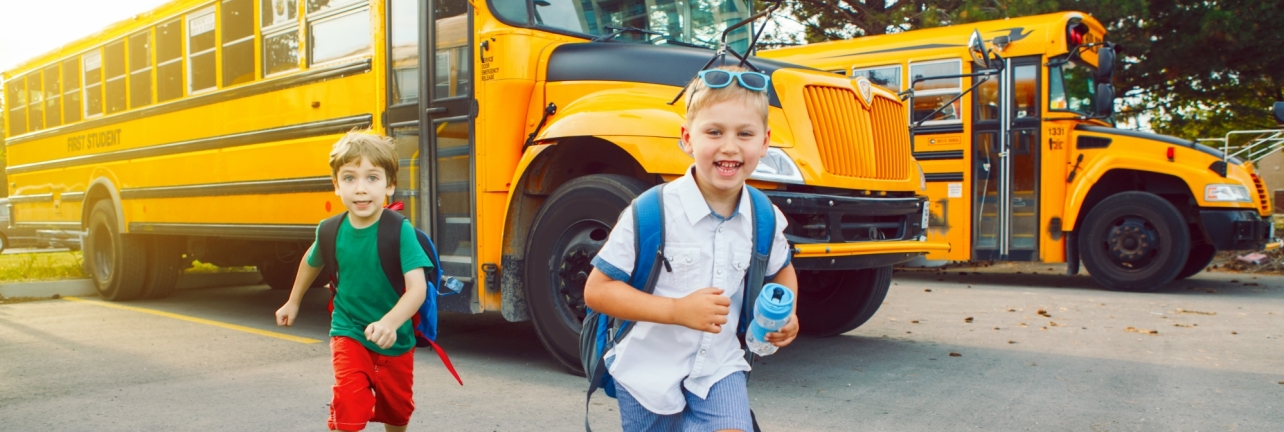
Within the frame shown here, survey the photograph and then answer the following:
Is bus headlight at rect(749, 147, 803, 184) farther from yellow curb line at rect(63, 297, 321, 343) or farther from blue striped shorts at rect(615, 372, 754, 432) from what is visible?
yellow curb line at rect(63, 297, 321, 343)

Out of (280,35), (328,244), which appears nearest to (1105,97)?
(280,35)

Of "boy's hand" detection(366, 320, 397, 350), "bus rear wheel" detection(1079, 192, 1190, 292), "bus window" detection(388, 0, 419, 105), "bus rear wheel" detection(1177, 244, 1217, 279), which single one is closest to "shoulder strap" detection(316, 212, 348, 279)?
"boy's hand" detection(366, 320, 397, 350)

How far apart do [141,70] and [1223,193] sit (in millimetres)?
9417

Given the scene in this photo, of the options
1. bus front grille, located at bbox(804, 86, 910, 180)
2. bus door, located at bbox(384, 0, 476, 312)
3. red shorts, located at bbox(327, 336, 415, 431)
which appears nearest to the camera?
red shorts, located at bbox(327, 336, 415, 431)

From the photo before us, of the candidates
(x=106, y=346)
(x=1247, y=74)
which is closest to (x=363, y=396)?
(x=106, y=346)

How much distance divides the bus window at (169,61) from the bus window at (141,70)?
203 mm

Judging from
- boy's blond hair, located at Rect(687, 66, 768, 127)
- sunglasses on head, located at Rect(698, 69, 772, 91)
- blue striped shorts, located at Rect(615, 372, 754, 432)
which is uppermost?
sunglasses on head, located at Rect(698, 69, 772, 91)

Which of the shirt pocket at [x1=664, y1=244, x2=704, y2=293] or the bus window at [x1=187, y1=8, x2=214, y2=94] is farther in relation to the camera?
the bus window at [x1=187, y1=8, x2=214, y2=94]

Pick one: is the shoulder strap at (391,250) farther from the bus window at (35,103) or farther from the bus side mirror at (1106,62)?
the bus window at (35,103)

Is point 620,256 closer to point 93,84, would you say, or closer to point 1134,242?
point 1134,242

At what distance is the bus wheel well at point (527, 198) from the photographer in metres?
5.30

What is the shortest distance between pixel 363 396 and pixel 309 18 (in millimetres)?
4314

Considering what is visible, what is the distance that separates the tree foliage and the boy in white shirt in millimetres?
11234

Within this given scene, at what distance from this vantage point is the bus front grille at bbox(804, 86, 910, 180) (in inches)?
204
